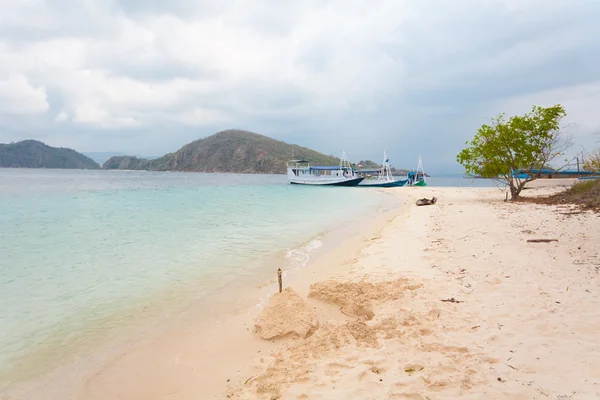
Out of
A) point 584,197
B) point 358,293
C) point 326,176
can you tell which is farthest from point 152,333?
point 326,176

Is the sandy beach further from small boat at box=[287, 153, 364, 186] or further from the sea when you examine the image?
small boat at box=[287, 153, 364, 186]

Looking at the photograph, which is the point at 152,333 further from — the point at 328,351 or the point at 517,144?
the point at 517,144

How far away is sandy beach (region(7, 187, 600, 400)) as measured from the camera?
335 cm

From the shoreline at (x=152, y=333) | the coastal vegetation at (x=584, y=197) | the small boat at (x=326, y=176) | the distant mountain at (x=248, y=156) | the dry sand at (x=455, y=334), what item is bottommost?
the shoreline at (x=152, y=333)

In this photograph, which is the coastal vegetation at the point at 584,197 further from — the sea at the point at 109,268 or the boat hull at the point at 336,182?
the boat hull at the point at 336,182

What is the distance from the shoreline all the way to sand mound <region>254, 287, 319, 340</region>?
918 millimetres

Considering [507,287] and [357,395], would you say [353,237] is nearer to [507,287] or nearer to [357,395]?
[507,287]

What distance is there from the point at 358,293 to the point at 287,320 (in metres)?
1.68

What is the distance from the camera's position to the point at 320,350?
4.32 meters

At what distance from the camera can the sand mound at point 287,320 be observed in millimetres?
5062

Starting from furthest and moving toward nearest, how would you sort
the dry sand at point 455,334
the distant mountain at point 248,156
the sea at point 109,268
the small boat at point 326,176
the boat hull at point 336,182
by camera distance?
1. the distant mountain at point 248,156
2. the small boat at point 326,176
3. the boat hull at point 336,182
4. the sea at point 109,268
5. the dry sand at point 455,334

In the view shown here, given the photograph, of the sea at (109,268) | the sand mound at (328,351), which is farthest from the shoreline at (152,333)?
the sand mound at (328,351)

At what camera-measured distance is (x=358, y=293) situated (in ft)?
20.7

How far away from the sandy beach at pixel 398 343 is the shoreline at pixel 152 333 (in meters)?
0.04
